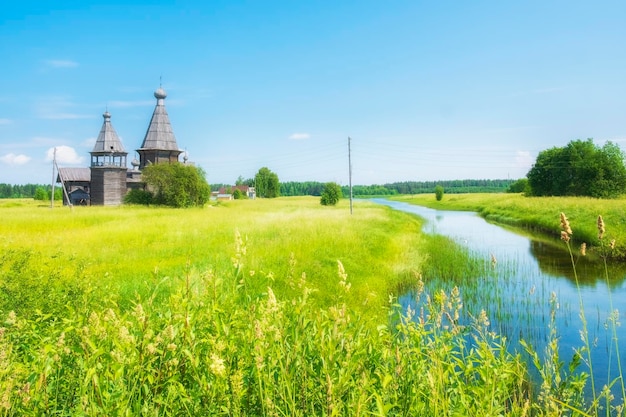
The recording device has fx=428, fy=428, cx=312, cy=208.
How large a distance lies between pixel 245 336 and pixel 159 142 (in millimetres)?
56779

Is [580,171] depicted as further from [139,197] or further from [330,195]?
[139,197]

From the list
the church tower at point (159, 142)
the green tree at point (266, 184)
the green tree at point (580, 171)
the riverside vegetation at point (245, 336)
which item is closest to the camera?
the riverside vegetation at point (245, 336)

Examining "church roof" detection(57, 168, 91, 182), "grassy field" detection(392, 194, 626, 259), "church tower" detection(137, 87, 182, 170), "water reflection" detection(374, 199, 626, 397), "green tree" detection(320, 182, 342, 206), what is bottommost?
"water reflection" detection(374, 199, 626, 397)

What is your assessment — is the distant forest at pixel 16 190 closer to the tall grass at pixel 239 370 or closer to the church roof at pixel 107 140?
the church roof at pixel 107 140

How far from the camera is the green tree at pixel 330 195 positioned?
68375mm

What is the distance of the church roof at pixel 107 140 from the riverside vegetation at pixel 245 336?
35.8 m

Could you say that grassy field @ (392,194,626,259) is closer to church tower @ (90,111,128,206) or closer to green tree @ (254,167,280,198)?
church tower @ (90,111,128,206)

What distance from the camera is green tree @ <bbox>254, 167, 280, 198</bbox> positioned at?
127 metres

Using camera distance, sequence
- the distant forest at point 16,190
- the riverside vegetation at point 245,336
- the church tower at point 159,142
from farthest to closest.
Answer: the distant forest at point 16,190
the church tower at point 159,142
the riverside vegetation at point 245,336

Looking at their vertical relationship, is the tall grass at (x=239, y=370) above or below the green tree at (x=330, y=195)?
below

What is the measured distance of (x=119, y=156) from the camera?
55281mm

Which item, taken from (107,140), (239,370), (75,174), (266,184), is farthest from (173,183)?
(266,184)

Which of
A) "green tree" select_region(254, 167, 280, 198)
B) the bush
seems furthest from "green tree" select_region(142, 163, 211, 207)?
"green tree" select_region(254, 167, 280, 198)

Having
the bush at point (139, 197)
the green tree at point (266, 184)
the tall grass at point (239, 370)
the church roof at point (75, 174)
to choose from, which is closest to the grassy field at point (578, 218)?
the tall grass at point (239, 370)
